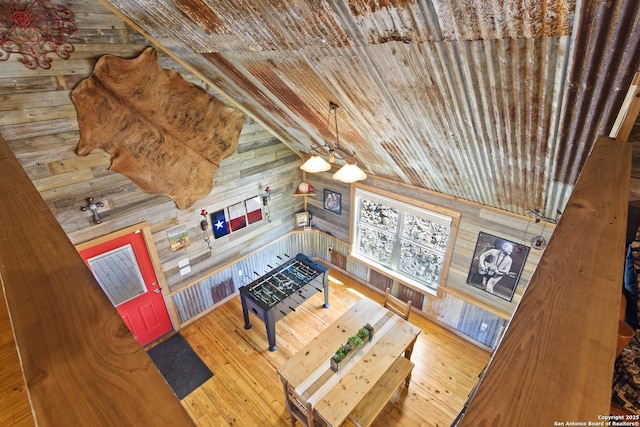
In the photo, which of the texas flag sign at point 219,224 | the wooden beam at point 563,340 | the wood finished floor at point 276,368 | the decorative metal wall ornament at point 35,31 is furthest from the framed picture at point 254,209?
the wooden beam at point 563,340

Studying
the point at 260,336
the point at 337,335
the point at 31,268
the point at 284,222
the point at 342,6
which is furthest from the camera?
the point at 284,222

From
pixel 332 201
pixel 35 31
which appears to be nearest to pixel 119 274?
pixel 35 31

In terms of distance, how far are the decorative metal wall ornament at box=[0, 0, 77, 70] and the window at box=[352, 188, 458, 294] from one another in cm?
420

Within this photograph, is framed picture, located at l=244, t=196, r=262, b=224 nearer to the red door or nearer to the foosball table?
the foosball table

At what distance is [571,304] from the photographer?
611 mm

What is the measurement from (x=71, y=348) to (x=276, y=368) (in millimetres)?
4410

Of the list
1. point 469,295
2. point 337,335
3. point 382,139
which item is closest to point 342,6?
point 382,139

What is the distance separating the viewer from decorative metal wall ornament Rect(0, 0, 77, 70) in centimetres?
274

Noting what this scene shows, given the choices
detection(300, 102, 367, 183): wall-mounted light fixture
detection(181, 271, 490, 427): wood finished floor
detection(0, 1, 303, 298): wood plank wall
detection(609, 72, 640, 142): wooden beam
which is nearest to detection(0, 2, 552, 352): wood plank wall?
detection(0, 1, 303, 298): wood plank wall

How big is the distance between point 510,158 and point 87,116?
4311 millimetres

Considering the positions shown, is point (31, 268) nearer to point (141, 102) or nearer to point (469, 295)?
point (141, 102)

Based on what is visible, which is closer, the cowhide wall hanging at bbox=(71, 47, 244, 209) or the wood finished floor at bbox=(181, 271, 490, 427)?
the cowhide wall hanging at bbox=(71, 47, 244, 209)

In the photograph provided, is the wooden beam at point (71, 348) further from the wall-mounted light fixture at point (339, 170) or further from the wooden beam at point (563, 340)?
the wall-mounted light fixture at point (339, 170)

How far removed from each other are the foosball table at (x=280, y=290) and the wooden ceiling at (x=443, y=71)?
2.26 m
